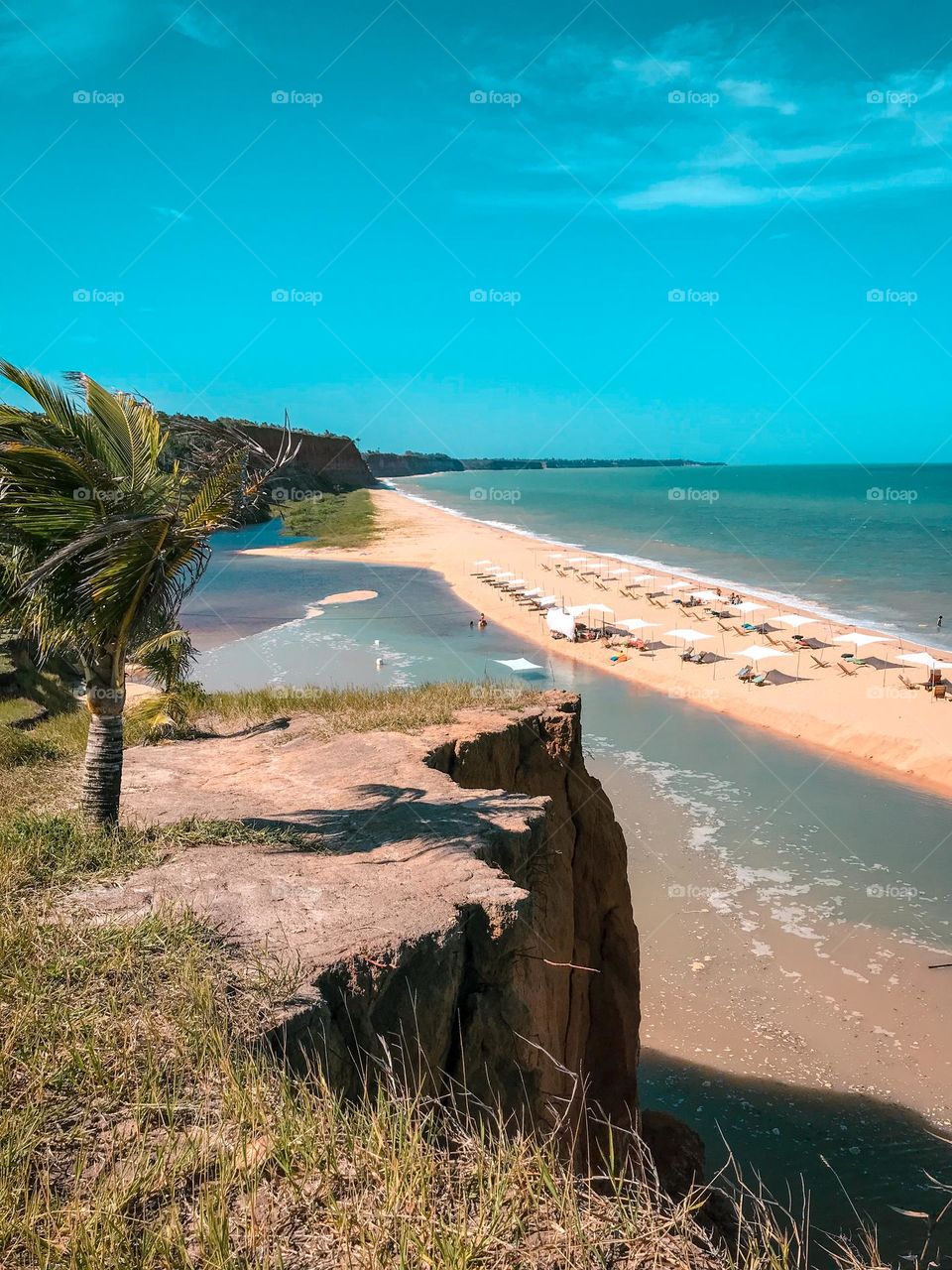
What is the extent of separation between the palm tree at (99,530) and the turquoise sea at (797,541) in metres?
25.6

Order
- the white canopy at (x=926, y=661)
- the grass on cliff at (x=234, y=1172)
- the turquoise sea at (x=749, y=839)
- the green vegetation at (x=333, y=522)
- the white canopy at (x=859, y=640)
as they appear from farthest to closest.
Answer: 1. the green vegetation at (x=333, y=522)
2. the white canopy at (x=859, y=640)
3. the white canopy at (x=926, y=661)
4. the turquoise sea at (x=749, y=839)
5. the grass on cliff at (x=234, y=1172)

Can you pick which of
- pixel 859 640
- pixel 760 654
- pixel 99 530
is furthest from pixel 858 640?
pixel 99 530

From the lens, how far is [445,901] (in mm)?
6312

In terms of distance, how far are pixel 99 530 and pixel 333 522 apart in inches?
3227

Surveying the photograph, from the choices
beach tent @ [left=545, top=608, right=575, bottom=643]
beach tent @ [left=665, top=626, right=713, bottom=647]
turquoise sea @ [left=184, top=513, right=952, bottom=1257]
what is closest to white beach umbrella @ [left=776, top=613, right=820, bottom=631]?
beach tent @ [left=665, top=626, right=713, bottom=647]

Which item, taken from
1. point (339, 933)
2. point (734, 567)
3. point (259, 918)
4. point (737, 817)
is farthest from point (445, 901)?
point (734, 567)

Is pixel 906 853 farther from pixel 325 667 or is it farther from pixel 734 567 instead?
pixel 734 567

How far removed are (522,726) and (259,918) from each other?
607 cm

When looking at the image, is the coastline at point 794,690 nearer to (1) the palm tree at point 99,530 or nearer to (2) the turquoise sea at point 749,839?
(2) the turquoise sea at point 749,839

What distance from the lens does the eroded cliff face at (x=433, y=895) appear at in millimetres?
5484

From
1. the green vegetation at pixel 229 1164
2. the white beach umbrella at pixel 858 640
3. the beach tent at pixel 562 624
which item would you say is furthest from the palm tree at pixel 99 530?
the white beach umbrella at pixel 858 640

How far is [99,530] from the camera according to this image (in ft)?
22.7

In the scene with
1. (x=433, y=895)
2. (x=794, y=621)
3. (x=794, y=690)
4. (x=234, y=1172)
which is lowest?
(x=794, y=690)

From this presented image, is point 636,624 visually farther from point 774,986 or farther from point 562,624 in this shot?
point 774,986
